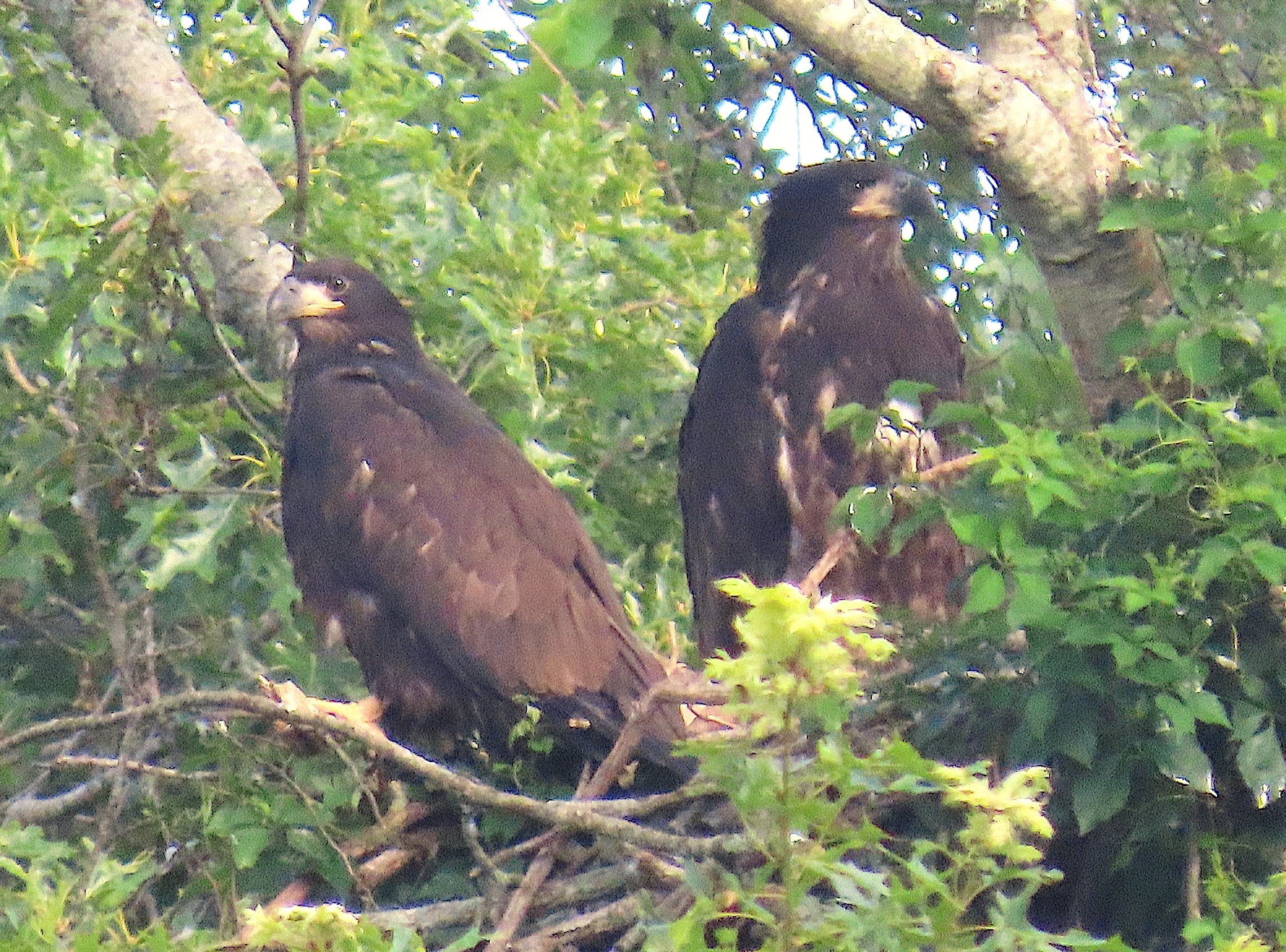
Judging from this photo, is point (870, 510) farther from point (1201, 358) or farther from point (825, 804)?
point (825, 804)

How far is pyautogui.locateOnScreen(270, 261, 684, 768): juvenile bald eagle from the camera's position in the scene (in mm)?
5008

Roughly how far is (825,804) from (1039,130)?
1.98 meters

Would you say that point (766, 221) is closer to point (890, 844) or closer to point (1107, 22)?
point (1107, 22)

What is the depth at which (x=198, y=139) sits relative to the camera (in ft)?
17.0

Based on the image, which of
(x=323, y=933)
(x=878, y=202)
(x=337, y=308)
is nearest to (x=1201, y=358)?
(x=323, y=933)

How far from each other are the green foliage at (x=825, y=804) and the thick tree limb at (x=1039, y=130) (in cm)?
161

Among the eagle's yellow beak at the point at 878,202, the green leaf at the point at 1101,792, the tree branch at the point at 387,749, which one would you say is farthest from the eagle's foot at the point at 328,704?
the eagle's yellow beak at the point at 878,202

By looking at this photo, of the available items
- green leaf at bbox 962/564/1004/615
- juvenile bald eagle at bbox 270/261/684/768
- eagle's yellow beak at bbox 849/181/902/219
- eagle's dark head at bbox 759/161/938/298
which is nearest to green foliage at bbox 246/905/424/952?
green leaf at bbox 962/564/1004/615

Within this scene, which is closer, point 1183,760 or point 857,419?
point 1183,760

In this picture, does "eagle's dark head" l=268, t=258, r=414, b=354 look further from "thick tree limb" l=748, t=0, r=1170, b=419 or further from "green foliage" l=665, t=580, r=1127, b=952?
"green foliage" l=665, t=580, r=1127, b=952

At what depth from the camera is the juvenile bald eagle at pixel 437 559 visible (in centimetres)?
501

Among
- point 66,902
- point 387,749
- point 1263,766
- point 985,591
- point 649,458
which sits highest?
point 985,591

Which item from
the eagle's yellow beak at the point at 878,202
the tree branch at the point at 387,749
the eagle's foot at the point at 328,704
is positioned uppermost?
the eagle's yellow beak at the point at 878,202

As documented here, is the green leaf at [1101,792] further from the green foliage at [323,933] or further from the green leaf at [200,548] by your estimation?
the green leaf at [200,548]
